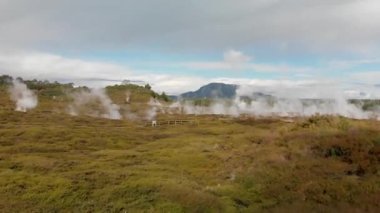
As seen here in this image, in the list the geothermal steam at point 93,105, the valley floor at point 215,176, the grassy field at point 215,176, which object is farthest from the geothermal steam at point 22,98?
the valley floor at point 215,176

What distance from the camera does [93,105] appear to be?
160250 millimetres

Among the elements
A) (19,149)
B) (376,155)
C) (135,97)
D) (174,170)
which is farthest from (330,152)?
(135,97)

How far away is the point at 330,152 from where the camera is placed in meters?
35.4

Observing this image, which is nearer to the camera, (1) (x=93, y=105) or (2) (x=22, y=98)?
(2) (x=22, y=98)

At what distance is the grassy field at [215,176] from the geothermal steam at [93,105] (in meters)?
90.2

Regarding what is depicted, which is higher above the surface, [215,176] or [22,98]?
[22,98]

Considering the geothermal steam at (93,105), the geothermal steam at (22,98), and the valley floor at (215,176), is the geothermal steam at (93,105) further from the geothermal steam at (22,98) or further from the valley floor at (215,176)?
the valley floor at (215,176)

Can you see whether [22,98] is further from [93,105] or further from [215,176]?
[215,176]

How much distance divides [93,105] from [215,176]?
132 m

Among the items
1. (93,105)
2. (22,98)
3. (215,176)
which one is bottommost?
(215,176)

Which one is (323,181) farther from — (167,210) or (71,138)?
(71,138)

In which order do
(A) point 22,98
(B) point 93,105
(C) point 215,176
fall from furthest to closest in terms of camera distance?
1. (B) point 93,105
2. (A) point 22,98
3. (C) point 215,176

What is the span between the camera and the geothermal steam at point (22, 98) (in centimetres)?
14081

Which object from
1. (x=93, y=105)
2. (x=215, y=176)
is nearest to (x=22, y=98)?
(x=93, y=105)
